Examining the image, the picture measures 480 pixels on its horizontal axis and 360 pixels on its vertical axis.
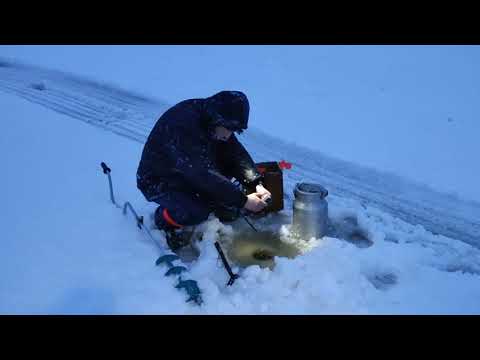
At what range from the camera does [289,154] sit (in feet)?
15.6

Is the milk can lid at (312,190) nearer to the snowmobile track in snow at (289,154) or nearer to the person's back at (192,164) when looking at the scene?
the person's back at (192,164)

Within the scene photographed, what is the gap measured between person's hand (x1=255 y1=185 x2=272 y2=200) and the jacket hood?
25.3 inches

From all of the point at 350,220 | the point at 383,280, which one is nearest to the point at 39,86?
the point at 350,220

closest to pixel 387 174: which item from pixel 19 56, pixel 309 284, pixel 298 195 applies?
pixel 298 195

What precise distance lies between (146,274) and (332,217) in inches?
67.9

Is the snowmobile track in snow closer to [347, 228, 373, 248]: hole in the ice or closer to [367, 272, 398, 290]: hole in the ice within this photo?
[347, 228, 373, 248]: hole in the ice

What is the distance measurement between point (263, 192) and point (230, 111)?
0.80 m

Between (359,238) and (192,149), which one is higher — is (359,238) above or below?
below

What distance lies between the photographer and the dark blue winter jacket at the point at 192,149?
2.79 metres

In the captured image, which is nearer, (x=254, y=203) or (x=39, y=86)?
(x=254, y=203)

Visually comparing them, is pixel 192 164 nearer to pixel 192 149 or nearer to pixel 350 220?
pixel 192 149

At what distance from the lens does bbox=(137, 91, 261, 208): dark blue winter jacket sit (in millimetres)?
2785

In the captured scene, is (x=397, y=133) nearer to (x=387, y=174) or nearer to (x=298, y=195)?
(x=387, y=174)

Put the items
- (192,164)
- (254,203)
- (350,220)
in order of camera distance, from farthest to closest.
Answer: (350,220) → (254,203) → (192,164)
